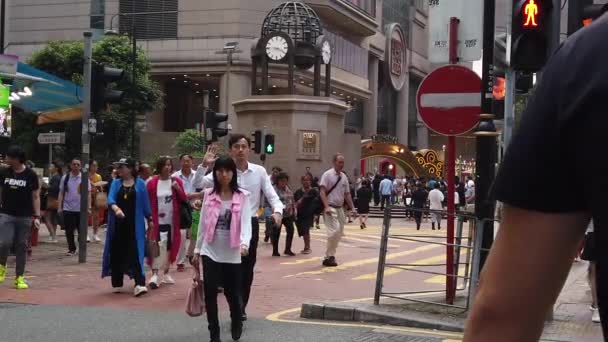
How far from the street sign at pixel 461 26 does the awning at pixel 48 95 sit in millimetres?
9630

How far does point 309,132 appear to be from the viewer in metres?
35.7

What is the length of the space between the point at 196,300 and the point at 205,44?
4334 cm

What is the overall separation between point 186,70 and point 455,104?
1665 inches

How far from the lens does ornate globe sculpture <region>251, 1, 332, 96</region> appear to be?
118 ft

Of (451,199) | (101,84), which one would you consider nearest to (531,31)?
(451,199)

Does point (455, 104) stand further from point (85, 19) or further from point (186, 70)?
point (85, 19)

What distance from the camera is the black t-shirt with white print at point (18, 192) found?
34.3ft

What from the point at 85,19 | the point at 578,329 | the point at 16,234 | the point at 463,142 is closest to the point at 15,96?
the point at 16,234

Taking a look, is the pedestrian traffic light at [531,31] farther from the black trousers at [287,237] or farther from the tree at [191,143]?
the tree at [191,143]

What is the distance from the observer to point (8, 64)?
1471cm

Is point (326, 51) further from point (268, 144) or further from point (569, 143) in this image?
point (569, 143)

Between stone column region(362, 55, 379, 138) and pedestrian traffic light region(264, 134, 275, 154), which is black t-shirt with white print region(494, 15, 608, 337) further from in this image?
stone column region(362, 55, 379, 138)

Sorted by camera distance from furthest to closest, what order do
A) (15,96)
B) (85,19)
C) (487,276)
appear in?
1. (85,19)
2. (15,96)
3. (487,276)

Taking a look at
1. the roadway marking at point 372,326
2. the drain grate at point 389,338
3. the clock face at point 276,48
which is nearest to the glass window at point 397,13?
the clock face at point 276,48
